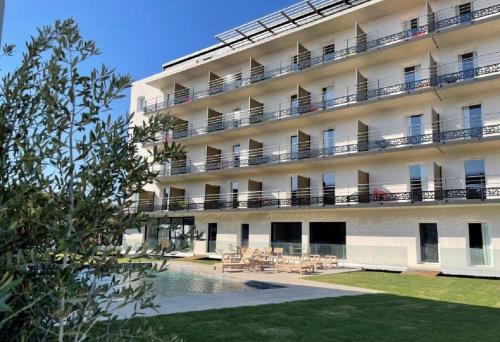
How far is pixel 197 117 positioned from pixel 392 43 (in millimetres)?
15563

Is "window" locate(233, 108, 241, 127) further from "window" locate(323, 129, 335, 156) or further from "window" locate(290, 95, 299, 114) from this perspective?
"window" locate(323, 129, 335, 156)

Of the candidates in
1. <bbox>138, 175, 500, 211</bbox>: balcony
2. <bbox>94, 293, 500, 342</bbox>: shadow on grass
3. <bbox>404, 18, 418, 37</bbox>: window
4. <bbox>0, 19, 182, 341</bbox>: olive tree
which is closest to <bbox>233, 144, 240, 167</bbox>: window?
<bbox>138, 175, 500, 211</bbox>: balcony

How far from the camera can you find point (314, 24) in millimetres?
24359

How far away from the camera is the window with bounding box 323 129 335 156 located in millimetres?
23225

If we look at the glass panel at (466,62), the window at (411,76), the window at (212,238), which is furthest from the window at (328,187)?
the window at (212,238)

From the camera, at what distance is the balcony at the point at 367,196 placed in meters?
18.4

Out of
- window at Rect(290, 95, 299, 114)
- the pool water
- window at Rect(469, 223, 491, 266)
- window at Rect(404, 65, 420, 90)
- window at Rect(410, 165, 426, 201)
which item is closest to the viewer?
the pool water

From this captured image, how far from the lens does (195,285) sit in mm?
13688

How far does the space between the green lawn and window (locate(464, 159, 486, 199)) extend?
870cm

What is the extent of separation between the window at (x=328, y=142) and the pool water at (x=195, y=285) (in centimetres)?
1068

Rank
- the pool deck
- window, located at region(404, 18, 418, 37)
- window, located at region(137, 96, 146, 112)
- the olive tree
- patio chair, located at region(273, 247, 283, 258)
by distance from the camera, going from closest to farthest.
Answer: the olive tree < the pool deck < window, located at region(404, 18, 418, 37) < patio chair, located at region(273, 247, 283, 258) < window, located at region(137, 96, 146, 112)

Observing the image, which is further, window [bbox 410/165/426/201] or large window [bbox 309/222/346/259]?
large window [bbox 309/222/346/259]

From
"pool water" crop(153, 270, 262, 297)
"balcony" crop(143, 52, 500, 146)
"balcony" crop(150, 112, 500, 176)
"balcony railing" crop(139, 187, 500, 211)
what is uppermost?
"balcony" crop(143, 52, 500, 146)

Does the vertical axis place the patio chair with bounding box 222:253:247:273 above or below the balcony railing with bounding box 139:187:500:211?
below
